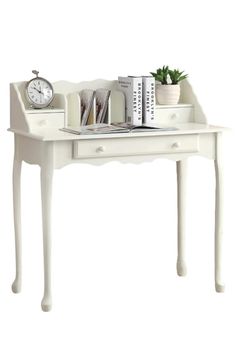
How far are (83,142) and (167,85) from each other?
849 mm

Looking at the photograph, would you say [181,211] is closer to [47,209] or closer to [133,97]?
[133,97]

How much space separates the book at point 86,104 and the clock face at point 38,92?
0.23 meters

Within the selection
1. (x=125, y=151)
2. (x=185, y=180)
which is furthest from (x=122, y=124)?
(x=185, y=180)

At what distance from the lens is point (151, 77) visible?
6.38m

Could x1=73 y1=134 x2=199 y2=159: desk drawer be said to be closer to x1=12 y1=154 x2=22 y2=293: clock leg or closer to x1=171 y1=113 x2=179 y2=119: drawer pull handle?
x1=171 y1=113 x2=179 y2=119: drawer pull handle

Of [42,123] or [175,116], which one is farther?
[175,116]

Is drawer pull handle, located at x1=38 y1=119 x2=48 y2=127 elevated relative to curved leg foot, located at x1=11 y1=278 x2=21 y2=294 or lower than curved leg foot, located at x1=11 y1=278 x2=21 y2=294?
elevated

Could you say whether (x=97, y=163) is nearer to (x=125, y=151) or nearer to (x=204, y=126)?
(x=125, y=151)

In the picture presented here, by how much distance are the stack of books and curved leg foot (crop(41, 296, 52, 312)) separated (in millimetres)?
1203

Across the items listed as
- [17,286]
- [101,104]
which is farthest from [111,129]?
[17,286]

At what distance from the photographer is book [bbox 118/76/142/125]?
249 inches

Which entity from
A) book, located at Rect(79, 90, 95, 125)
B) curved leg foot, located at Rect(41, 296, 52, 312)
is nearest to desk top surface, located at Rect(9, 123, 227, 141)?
book, located at Rect(79, 90, 95, 125)

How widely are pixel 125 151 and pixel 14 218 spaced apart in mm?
870

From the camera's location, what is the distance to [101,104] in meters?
6.34
